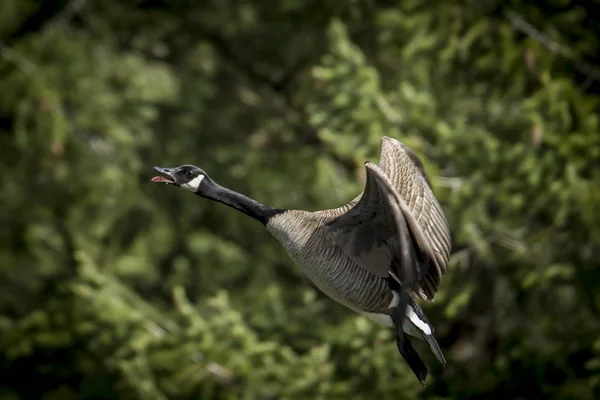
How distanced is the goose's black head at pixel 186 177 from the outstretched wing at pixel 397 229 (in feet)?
1.87

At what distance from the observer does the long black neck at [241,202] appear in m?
3.77

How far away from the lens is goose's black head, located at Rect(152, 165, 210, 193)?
12.9ft

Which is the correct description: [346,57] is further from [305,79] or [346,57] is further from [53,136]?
[53,136]

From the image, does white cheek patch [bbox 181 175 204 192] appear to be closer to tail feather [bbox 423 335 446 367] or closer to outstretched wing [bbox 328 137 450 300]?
outstretched wing [bbox 328 137 450 300]

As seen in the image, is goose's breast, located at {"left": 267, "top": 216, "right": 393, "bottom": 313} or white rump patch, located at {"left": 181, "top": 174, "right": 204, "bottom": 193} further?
white rump patch, located at {"left": 181, "top": 174, "right": 204, "bottom": 193}

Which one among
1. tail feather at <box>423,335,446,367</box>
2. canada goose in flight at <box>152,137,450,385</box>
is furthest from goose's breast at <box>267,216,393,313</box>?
tail feather at <box>423,335,446,367</box>

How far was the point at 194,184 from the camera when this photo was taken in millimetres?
3953

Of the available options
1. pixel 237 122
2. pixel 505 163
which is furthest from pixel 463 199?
pixel 237 122

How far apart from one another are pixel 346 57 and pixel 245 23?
3284 mm

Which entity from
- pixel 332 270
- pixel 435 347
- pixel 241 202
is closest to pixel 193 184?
pixel 241 202

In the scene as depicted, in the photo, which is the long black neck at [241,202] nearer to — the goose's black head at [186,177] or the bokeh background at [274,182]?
the goose's black head at [186,177]

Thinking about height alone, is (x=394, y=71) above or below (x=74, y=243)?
above

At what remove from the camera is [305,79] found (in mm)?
9641

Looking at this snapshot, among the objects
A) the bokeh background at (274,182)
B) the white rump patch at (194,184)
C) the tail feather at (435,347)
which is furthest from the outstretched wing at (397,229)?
the bokeh background at (274,182)
